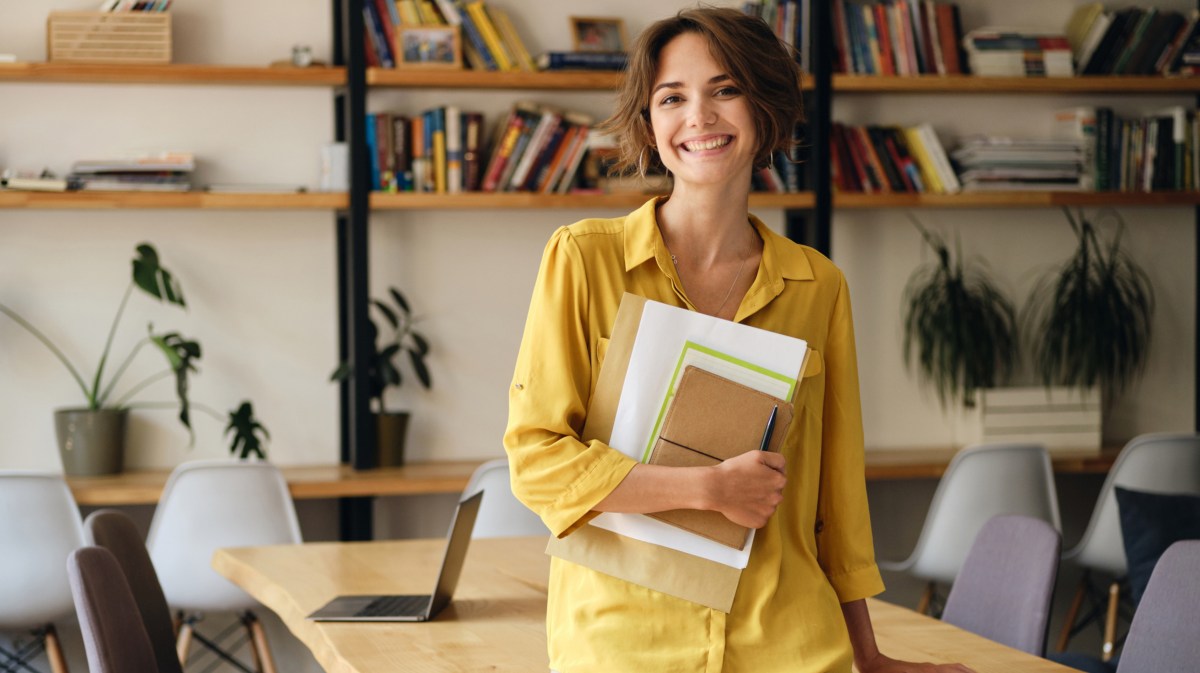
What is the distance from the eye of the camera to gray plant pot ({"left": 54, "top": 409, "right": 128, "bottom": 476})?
4.01m

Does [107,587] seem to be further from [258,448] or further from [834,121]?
[834,121]

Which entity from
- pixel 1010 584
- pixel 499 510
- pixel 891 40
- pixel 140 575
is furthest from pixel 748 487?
pixel 891 40

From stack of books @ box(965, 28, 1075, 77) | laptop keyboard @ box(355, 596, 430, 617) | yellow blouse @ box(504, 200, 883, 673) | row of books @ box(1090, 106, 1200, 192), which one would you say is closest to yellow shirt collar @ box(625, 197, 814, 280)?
yellow blouse @ box(504, 200, 883, 673)

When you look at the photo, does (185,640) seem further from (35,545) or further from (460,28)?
(460,28)

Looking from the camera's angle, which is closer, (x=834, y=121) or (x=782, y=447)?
(x=782, y=447)

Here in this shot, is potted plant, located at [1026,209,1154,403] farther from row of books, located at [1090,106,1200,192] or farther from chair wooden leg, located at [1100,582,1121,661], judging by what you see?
chair wooden leg, located at [1100,582,1121,661]

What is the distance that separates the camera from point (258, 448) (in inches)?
161

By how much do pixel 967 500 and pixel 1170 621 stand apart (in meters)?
1.94

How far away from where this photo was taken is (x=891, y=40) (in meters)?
4.61

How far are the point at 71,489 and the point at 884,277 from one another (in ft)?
9.62

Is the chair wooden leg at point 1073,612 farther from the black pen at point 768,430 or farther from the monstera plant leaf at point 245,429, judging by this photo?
the black pen at point 768,430

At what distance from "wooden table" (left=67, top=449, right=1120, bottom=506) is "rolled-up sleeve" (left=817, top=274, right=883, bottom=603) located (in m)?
2.64

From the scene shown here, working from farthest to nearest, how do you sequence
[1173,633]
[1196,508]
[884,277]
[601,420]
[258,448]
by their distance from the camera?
[884,277] → [258,448] → [1196,508] → [1173,633] → [601,420]

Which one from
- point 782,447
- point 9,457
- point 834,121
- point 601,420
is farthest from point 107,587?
point 834,121
